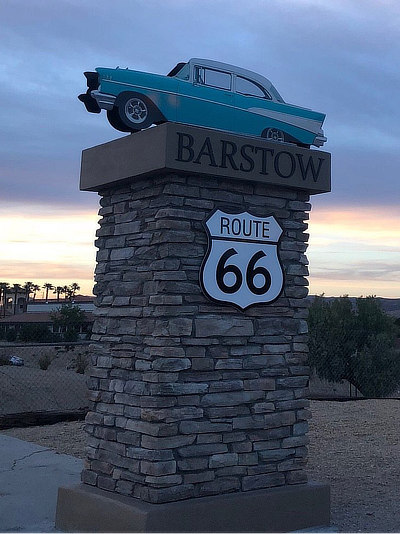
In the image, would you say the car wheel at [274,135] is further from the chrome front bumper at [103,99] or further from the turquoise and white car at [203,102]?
the chrome front bumper at [103,99]

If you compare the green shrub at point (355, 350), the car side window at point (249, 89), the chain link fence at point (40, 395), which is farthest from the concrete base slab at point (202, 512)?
the green shrub at point (355, 350)

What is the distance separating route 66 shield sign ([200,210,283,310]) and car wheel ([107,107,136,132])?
4.11 feet

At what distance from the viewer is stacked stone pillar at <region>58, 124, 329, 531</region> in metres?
6.10

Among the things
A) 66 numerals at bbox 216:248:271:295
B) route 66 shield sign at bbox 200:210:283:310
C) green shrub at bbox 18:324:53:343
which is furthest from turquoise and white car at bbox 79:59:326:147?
green shrub at bbox 18:324:53:343

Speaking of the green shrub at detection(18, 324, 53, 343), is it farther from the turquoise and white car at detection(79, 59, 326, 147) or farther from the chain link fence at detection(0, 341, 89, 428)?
the turquoise and white car at detection(79, 59, 326, 147)

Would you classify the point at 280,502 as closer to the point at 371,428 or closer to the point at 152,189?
the point at 152,189

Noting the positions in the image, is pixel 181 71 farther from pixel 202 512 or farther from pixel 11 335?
pixel 11 335

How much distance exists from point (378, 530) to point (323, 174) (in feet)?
11.4

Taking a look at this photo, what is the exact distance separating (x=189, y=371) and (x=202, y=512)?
1.20 metres

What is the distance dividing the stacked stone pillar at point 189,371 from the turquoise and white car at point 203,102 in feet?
2.13

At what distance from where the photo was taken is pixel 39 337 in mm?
38875

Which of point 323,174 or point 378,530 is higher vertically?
point 323,174

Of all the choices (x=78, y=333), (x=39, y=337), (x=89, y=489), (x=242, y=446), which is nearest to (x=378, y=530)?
(x=242, y=446)

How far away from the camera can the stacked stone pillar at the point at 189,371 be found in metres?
6.10
